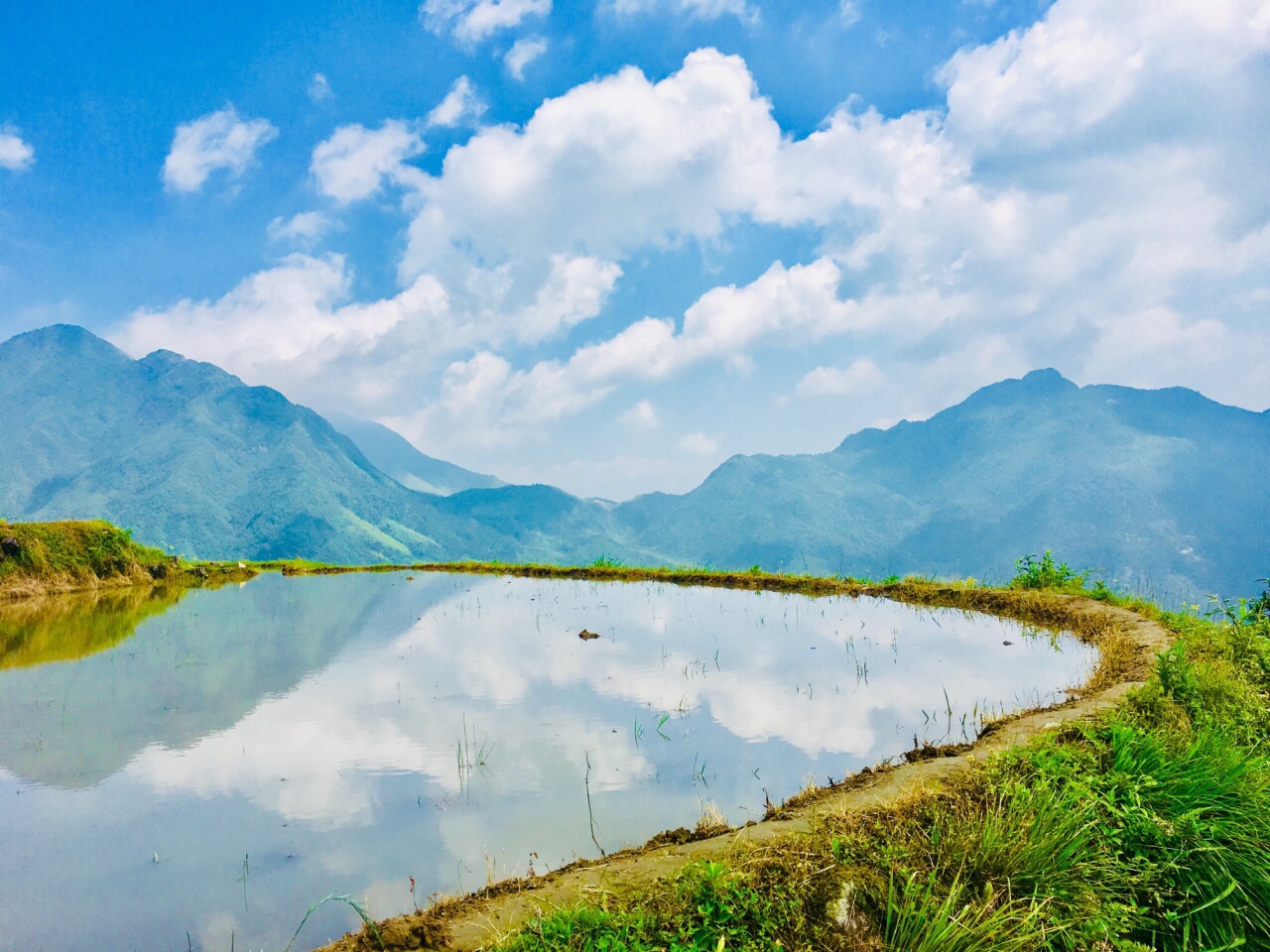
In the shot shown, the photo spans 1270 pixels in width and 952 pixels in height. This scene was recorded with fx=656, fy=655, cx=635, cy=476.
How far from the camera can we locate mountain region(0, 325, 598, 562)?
383ft

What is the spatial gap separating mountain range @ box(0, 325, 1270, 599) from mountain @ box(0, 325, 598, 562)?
610mm

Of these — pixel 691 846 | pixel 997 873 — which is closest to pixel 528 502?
pixel 691 846

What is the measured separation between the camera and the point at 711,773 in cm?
468

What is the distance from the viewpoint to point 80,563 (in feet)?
54.9

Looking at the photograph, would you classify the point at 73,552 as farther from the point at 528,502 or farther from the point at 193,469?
the point at 528,502

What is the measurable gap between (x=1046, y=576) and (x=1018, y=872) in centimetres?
1239

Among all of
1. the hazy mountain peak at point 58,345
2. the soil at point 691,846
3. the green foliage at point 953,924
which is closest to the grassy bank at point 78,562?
the soil at point 691,846

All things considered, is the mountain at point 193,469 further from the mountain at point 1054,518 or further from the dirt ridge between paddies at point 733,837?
the dirt ridge between paddies at point 733,837

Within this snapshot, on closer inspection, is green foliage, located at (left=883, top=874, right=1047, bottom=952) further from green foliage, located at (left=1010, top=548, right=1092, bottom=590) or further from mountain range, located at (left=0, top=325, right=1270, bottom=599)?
mountain range, located at (left=0, top=325, right=1270, bottom=599)

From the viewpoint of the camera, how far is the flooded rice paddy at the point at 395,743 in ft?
11.2

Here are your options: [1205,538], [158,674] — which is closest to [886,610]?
[158,674]

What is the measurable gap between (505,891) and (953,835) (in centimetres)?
228

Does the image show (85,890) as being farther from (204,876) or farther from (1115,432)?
(1115,432)

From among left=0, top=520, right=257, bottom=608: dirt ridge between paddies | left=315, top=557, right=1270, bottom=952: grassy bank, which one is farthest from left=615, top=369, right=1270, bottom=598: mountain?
left=315, top=557, right=1270, bottom=952: grassy bank
